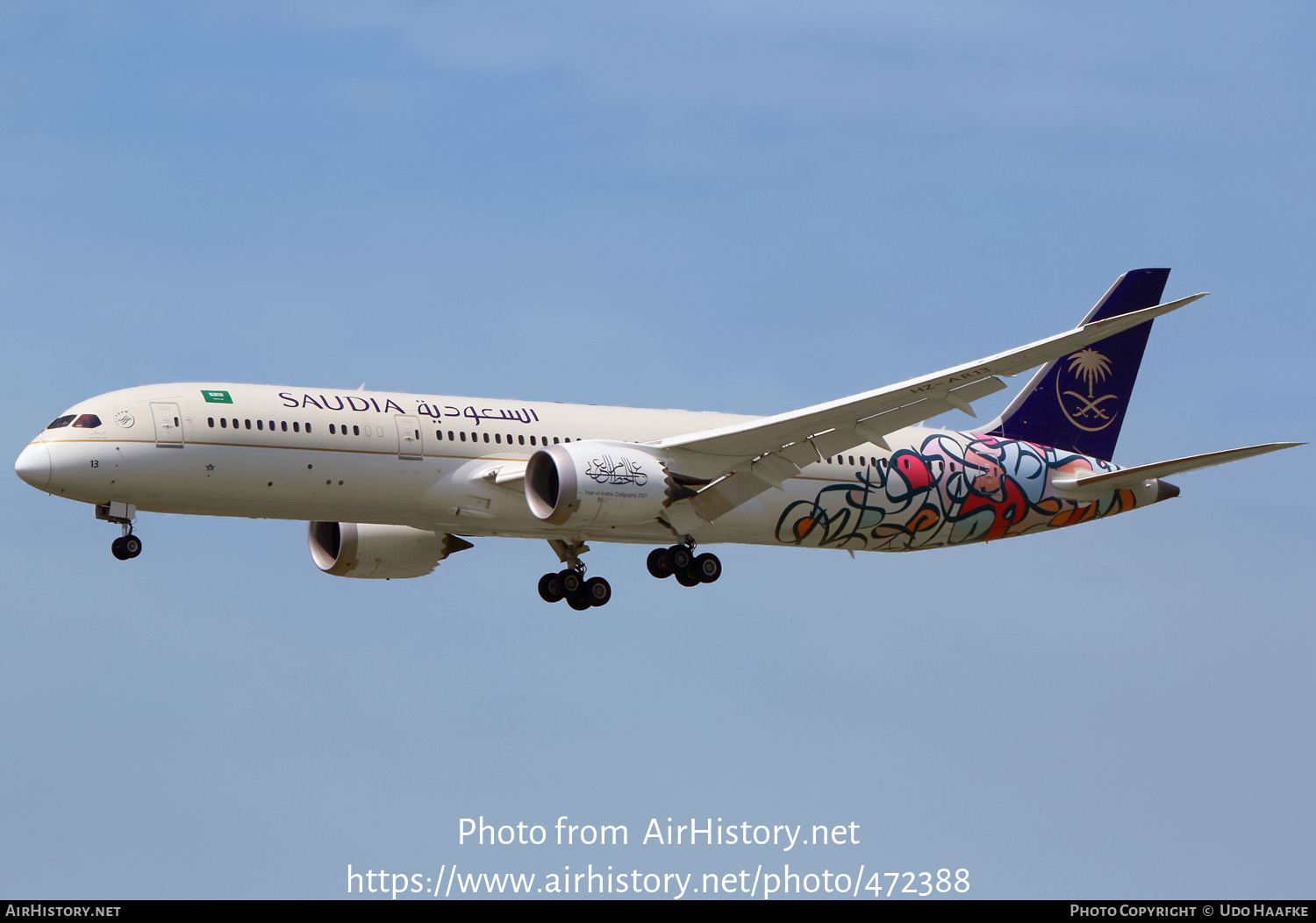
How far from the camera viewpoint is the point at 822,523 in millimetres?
41062

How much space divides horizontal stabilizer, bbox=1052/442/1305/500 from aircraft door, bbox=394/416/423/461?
1630 cm

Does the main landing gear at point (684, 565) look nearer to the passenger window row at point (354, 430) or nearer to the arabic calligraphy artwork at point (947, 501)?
the arabic calligraphy artwork at point (947, 501)

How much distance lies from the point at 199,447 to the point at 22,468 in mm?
3375

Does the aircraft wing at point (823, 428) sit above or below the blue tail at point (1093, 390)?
below

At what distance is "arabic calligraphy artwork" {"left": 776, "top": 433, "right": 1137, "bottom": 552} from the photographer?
4112cm

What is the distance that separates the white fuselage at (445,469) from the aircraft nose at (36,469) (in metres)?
0.03

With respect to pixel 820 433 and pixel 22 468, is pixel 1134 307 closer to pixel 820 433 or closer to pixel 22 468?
pixel 820 433

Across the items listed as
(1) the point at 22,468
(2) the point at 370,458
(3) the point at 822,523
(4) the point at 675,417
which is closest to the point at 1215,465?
(3) the point at 822,523

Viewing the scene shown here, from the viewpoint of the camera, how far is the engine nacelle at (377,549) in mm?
42031

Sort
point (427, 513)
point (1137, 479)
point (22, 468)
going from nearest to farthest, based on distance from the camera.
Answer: point (22, 468)
point (427, 513)
point (1137, 479)

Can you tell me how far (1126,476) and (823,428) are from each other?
9.75m

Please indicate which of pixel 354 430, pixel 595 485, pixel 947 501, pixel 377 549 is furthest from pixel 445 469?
pixel 947 501

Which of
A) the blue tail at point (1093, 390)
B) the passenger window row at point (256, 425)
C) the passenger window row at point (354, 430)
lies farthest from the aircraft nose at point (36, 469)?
the blue tail at point (1093, 390)

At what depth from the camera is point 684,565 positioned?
3938 centimetres
